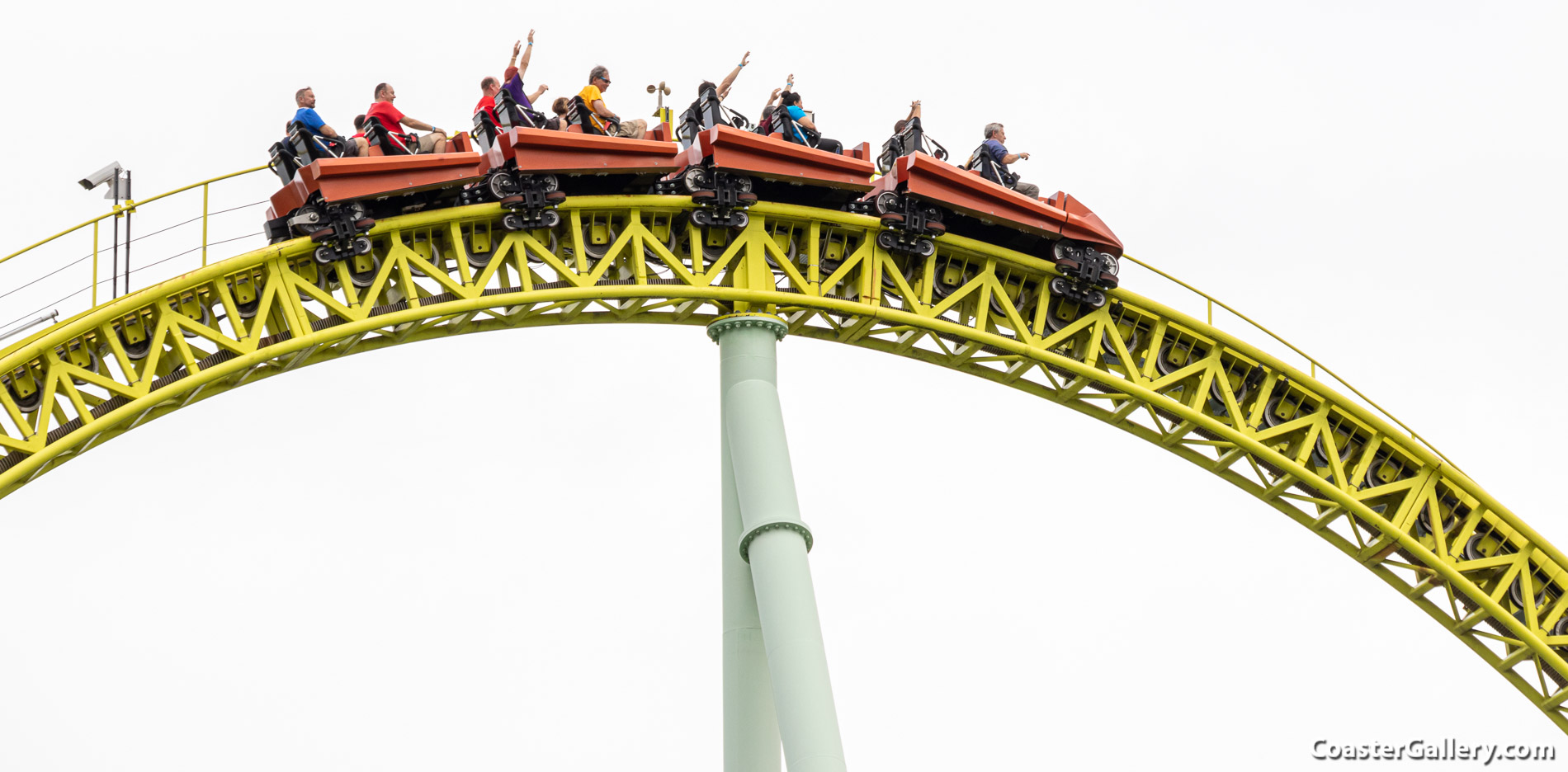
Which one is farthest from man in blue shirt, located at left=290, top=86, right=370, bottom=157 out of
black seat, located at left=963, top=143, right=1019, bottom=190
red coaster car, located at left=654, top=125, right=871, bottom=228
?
black seat, located at left=963, top=143, right=1019, bottom=190

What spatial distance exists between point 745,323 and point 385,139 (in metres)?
2.67

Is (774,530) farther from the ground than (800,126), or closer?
closer

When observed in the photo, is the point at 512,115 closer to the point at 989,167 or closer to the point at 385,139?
the point at 385,139

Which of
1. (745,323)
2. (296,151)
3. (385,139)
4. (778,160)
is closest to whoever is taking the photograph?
(296,151)

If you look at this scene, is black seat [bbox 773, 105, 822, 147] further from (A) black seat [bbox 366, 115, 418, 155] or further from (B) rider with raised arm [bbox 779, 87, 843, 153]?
(A) black seat [bbox 366, 115, 418, 155]

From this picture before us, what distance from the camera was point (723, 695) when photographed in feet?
48.6

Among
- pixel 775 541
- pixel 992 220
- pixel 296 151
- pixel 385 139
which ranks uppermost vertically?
pixel 385 139

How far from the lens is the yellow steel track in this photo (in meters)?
14.2

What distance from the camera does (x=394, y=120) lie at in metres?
15.3

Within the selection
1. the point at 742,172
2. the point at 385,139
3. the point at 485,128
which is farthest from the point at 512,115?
the point at 742,172

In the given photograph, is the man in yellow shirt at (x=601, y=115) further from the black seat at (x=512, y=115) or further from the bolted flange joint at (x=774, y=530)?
the bolted flange joint at (x=774, y=530)

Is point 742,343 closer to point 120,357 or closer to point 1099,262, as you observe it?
point 1099,262

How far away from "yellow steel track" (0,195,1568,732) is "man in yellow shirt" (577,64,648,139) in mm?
642

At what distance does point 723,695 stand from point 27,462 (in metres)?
4.53
